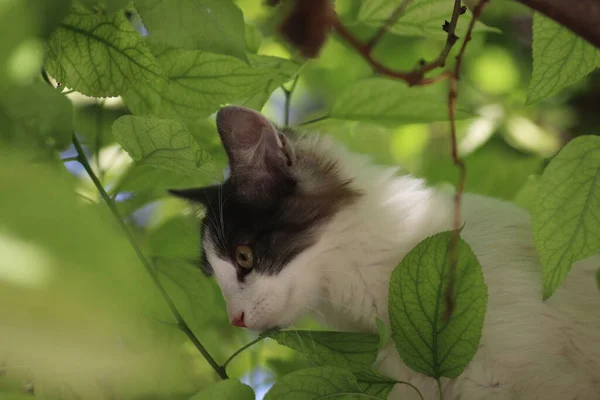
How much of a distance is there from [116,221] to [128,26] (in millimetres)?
211

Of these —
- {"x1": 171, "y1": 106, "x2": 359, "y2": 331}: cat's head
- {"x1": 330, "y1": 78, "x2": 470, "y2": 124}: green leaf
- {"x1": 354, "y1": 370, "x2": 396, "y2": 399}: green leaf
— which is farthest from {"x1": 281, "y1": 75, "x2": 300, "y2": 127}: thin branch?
{"x1": 354, "y1": 370, "x2": 396, "y2": 399}: green leaf

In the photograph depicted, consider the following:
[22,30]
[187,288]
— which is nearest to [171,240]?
[187,288]

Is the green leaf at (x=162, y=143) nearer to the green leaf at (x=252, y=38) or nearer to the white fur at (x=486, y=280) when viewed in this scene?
the green leaf at (x=252, y=38)

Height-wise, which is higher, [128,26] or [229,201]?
[128,26]

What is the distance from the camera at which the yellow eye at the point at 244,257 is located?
121 cm

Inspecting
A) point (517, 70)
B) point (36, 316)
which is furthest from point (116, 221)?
point (517, 70)

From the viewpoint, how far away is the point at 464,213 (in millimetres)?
1156

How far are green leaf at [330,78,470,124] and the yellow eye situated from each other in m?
0.34

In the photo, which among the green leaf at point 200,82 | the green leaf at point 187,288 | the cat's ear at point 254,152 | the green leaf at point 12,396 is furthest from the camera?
the cat's ear at point 254,152

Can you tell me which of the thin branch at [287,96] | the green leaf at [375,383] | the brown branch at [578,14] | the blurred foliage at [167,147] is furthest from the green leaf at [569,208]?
the thin branch at [287,96]

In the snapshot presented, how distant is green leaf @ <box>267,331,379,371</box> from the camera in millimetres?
781

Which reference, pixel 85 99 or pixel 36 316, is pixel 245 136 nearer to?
pixel 85 99

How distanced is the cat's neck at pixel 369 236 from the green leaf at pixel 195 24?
578 mm

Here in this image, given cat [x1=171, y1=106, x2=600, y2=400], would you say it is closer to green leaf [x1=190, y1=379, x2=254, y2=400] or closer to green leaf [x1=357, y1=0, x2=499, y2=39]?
green leaf [x1=357, y1=0, x2=499, y2=39]
